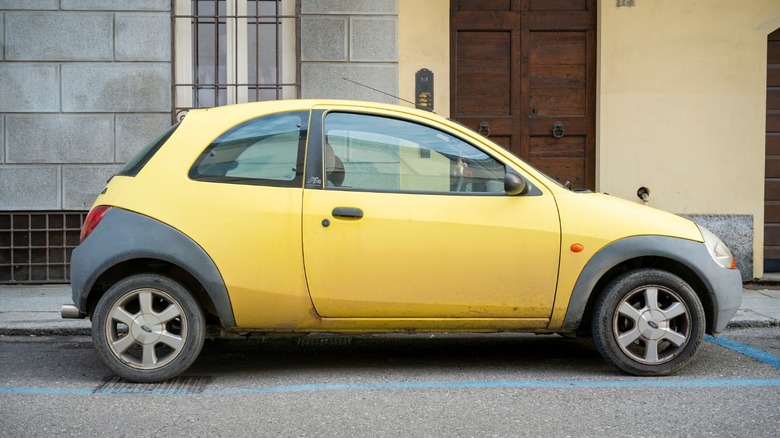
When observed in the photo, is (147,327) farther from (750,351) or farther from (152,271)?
(750,351)

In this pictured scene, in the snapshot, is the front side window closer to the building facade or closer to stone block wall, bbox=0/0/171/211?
the building facade

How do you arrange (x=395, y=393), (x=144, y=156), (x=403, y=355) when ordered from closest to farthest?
(x=395, y=393)
(x=144, y=156)
(x=403, y=355)

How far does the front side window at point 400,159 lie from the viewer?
5.45 meters

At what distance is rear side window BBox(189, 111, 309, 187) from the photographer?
17.8ft

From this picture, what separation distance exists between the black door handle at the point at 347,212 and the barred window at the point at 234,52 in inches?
200

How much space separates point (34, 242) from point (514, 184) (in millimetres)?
6549

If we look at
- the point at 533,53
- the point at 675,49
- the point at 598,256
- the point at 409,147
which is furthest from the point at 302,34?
the point at 598,256

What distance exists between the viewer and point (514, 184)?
5.37 meters

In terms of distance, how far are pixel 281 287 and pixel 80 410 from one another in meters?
1.29

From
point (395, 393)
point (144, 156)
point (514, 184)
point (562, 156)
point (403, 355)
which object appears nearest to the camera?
point (395, 393)

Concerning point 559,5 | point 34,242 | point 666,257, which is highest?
point 559,5

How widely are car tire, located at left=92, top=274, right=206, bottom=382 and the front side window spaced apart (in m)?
1.12

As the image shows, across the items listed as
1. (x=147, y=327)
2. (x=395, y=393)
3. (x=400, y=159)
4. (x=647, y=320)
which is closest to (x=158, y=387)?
(x=147, y=327)

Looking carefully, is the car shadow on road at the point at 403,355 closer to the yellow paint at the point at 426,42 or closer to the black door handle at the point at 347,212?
the black door handle at the point at 347,212
